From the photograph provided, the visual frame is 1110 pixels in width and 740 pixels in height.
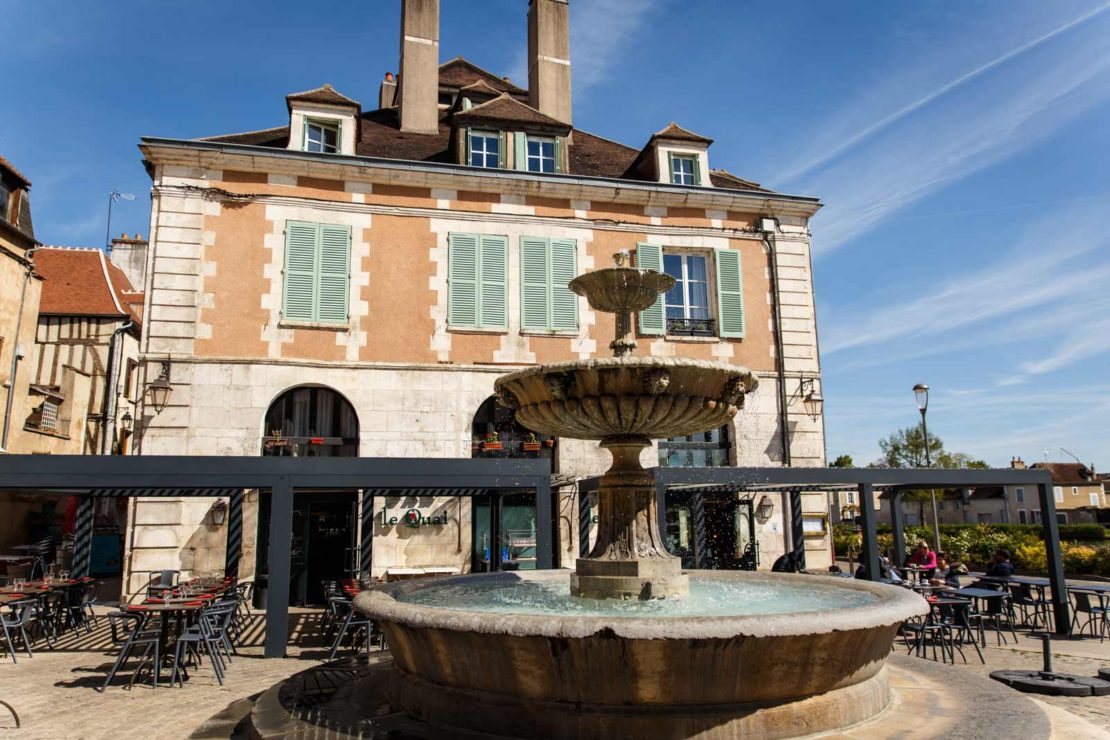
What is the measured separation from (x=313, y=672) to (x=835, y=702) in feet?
11.7

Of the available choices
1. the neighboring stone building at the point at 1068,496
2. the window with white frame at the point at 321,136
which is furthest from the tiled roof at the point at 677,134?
the neighboring stone building at the point at 1068,496

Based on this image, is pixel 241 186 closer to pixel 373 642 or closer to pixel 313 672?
pixel 373 642

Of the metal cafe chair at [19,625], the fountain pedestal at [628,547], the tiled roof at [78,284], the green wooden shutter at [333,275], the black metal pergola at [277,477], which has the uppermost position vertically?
the tiled roof at [78,284]

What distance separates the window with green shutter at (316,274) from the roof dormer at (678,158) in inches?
262

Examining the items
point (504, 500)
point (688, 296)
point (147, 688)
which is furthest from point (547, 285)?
point (147, 688)

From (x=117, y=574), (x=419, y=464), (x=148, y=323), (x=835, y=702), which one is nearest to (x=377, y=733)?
(x=835, y=702)

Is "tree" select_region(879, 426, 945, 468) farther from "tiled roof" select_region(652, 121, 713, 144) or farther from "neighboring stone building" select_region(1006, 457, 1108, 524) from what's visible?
"tiled roof" select_region(652, 121, 713, 144)

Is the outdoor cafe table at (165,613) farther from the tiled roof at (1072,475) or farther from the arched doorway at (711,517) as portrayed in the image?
the tiled roof at (1072,475)

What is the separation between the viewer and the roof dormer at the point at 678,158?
1583 centimetres

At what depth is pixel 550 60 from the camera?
677 inches

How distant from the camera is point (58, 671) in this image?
25.5 feet

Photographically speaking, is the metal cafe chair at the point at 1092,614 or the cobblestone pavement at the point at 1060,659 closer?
the cobblestone pavement at the point at 1060,659

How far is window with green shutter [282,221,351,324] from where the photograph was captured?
13.5 m

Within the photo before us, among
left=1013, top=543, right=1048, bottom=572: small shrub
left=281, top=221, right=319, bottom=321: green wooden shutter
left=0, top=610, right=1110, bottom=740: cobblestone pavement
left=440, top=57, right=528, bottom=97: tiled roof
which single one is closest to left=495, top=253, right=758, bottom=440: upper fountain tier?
left=0, top=610, right=1110, bottom=740: cobblestone pavement
